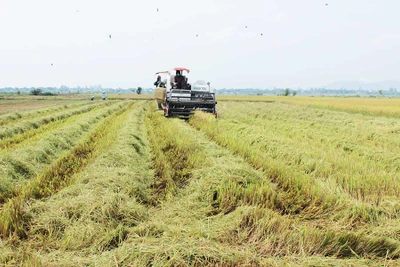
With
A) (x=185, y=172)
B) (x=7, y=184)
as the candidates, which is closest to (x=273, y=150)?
(x=185, y=172)

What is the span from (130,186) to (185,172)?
1.24m

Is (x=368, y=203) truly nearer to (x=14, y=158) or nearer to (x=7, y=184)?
(x=7, y=184)

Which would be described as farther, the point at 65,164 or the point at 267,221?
the point at 65,164

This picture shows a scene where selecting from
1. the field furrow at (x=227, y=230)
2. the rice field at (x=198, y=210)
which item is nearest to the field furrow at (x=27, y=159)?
the rice field at (x=198, y=210)

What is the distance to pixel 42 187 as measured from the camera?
497cm

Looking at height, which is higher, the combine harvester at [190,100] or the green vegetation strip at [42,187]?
the combine harvester at [190,100]

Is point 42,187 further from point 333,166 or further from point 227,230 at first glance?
point 333,166

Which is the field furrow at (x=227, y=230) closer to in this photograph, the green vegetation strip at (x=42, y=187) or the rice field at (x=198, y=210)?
the rice field at (x=198, y=210)

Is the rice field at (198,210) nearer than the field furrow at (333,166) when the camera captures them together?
Yes

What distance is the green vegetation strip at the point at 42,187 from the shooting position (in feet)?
11.6

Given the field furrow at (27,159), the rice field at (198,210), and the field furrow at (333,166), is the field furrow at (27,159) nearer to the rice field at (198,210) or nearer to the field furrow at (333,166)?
the rice field at (198,210)

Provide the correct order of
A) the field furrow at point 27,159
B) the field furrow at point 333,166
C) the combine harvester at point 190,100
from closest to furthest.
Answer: the field furrow at point 333,166
the field furrow at point 27,159
the combine harvester at point 190,100

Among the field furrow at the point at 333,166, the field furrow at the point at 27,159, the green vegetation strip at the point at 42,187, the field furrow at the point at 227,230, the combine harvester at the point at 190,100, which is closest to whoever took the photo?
the field furrow at the point at 227,230

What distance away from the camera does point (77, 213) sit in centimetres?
384
